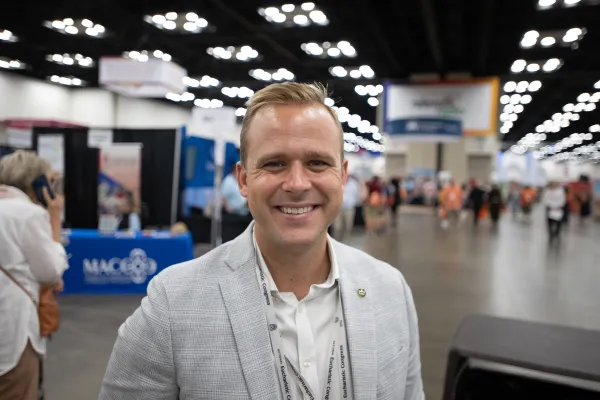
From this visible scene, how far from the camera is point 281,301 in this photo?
1160mm

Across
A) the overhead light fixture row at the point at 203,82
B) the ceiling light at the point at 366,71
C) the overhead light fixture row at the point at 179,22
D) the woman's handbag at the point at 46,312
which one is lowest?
the woman's handbag at the point at 46,312

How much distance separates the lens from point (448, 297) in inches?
234

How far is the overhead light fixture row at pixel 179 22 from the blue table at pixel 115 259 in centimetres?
682

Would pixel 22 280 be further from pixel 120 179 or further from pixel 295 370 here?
pixel 120 179

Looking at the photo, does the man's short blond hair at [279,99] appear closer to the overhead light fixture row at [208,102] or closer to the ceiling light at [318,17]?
the ceiling light at [318,17]

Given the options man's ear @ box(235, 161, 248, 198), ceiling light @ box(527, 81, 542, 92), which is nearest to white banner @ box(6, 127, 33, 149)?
man's ear @ box(235, 161, 248, 198)

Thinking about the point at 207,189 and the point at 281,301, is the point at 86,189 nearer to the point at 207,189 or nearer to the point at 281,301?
the point at 207,189

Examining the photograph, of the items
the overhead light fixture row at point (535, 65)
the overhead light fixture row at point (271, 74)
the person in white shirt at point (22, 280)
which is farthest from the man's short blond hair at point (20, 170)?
the overhead light fixture row at point (535, 65)

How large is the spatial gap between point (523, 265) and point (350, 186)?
181 inches

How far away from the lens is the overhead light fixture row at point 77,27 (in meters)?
11.5

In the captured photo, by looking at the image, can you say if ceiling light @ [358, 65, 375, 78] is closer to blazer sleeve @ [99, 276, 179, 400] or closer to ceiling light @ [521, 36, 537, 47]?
ceiling light @ [521, 36, 537, 47]

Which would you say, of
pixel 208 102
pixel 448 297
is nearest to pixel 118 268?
pixel 448 297

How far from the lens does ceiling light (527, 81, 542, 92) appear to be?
1793 cm

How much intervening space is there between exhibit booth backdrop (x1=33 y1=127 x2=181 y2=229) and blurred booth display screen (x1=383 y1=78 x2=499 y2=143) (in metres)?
7.24
